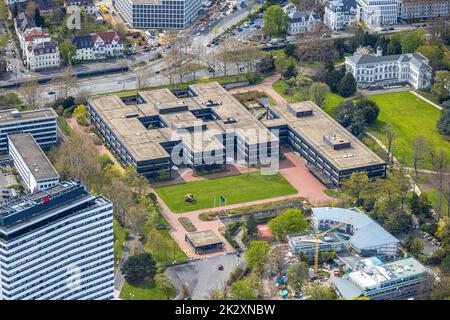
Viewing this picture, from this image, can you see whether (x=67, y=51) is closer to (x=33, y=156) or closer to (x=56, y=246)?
(x=33, y=156)

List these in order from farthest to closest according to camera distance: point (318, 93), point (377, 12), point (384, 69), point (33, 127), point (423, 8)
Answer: point (423, 8) → point (377, 12) → point (384, 69) → point (318, 93) → point (33, 127)

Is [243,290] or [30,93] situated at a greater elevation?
[30,93]

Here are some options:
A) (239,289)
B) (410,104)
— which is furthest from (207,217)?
(410,104)

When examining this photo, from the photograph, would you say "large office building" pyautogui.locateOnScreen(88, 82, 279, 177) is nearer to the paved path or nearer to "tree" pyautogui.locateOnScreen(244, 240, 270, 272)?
"tree" pyautogui.locateOnScreen(244, 240, 270, 272)

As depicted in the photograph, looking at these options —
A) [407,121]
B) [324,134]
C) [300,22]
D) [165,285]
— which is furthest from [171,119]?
[300,22]

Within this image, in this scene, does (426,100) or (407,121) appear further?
(426,100)

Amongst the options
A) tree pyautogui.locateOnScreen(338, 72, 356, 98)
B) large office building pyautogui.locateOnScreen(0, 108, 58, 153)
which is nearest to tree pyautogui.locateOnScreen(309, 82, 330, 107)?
tree pyautogui.locateOnScreen(338, 72, 356, 98)
